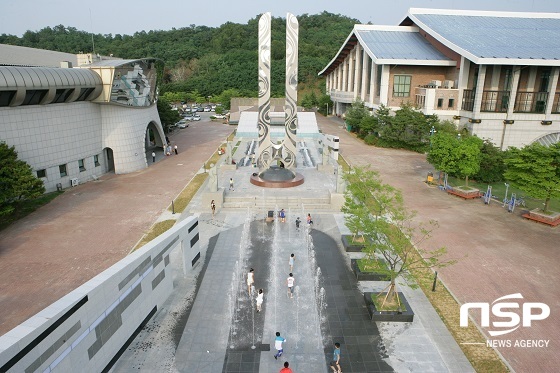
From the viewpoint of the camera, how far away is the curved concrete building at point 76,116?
27375mm

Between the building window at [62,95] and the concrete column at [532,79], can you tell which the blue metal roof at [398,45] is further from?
the building window at [62,95]

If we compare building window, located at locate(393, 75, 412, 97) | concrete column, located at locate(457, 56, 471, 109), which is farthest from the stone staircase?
building window, located at locate(393, 75, 412, 97)

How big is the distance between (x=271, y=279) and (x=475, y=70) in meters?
43.1

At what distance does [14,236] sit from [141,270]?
13856mm

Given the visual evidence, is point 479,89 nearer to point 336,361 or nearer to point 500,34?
point 500,34

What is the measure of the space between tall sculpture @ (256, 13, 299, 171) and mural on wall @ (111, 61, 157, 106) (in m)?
14.1

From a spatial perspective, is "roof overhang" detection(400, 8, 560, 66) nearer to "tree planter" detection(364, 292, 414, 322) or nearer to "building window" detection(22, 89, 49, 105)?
"tree planter" detection(364, 292, 414, 322)

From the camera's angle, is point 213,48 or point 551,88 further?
point 213,48

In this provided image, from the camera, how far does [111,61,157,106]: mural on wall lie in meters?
34.9

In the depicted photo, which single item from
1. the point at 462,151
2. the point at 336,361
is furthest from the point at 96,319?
the point at 462,151

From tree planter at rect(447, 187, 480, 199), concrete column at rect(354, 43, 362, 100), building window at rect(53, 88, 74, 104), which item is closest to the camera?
tree planter at rect(447, 187, 480, 199)

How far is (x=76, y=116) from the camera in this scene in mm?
32562

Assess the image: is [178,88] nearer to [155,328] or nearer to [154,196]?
[154,196]

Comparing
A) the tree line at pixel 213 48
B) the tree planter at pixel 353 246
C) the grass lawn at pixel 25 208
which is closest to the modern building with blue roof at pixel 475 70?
the tree planter at pixel 353 246
